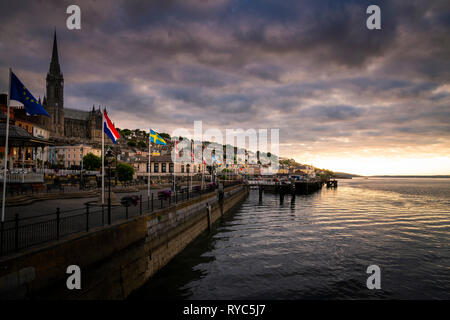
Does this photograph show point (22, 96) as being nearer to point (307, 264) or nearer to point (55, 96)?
point (307, 264)

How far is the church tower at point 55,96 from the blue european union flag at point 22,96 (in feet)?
662

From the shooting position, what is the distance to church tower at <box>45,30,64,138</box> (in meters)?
186

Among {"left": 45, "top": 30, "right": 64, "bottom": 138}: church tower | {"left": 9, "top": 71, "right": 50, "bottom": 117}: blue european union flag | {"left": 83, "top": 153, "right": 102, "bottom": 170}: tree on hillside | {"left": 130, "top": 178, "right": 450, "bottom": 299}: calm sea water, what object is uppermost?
{"left": 45, "top": 30, "right": 64, "bottom": 138}: church tower

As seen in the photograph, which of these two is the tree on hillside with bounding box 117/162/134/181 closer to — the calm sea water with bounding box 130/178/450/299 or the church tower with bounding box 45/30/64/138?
the calm sea water with bounding box 130/178/450/299

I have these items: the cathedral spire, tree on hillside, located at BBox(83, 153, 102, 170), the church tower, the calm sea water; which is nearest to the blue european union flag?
the calm sea water

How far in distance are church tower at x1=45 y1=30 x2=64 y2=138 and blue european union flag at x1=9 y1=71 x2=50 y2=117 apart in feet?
662

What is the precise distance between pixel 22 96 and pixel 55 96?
215 meters

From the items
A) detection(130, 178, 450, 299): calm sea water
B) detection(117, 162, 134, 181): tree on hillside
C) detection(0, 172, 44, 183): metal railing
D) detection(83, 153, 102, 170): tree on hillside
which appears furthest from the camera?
detection(83, 153, 102, 170): tree on hillside

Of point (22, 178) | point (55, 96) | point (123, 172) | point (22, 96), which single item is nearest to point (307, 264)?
point (22, 96)

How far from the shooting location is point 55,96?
630 ft

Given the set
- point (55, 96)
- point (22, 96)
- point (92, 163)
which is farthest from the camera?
point (55, 96)

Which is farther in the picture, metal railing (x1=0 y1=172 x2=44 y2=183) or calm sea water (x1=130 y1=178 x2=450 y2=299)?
metal railing (x1=0 y1=172 x2=44 y2=183)

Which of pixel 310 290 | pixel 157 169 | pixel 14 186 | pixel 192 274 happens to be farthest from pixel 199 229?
pixel 157 169

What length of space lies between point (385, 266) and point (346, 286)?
5298mm
